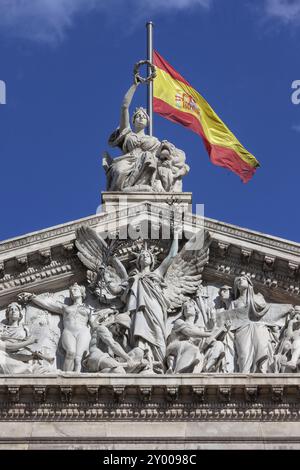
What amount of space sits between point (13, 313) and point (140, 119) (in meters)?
5.87

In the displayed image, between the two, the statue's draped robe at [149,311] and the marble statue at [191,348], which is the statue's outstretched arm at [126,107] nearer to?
the statue's draped robe at [149,311]

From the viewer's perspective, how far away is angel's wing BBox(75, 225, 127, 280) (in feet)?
98.7

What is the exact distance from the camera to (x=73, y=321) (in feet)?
96.5

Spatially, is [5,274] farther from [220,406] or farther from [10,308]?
[220,406]

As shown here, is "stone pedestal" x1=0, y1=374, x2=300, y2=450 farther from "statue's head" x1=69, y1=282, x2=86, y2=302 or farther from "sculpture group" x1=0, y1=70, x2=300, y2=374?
"statue's head" x1=69, y1=282, x2=86, y2=302

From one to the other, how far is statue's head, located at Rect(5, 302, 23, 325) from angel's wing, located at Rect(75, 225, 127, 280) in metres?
1.54

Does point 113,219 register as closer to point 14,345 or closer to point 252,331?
point 14,345

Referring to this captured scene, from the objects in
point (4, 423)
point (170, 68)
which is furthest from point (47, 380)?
point (170, 68)

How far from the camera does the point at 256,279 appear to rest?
98.9 ft

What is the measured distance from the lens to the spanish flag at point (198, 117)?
3434 cm

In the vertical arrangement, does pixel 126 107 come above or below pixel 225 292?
above

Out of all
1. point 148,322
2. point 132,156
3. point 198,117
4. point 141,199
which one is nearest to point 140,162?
point 132,156
